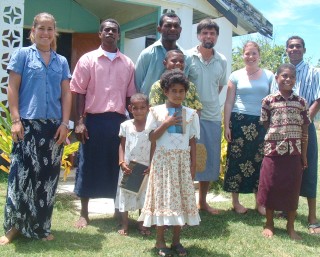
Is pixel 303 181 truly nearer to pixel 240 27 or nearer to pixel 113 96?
pixel 113 96

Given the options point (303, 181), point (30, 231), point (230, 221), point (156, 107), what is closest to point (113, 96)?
point (156, 107)

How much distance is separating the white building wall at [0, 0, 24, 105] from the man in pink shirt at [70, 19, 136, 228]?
106 inches

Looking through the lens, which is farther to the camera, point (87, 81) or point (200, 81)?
point (200, 81)

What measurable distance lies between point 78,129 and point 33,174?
65 cm

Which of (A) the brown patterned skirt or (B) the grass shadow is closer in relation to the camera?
(B) the grass shadow

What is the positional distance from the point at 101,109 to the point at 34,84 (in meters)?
0.74

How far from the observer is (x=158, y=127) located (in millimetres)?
3332

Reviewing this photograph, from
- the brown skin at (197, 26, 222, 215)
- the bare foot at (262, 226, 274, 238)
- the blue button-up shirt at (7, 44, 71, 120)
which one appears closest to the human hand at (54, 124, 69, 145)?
the blue button-up shirt at (7, 44, 71, 120)

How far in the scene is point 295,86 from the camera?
4312 mm

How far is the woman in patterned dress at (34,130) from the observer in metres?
3.46

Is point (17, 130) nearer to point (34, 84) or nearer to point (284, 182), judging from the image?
point (34, 84)

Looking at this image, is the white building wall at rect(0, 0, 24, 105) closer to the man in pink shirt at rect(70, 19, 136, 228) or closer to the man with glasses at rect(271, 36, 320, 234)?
the man in pink shirt at rect(70, 19, 136, 228)

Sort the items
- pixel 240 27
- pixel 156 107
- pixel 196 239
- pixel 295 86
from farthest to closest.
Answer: pixel 240 27 < pixel 295 86 < pixel 196 239 < pixel 156 107

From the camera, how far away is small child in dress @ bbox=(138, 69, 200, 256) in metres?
3.31
